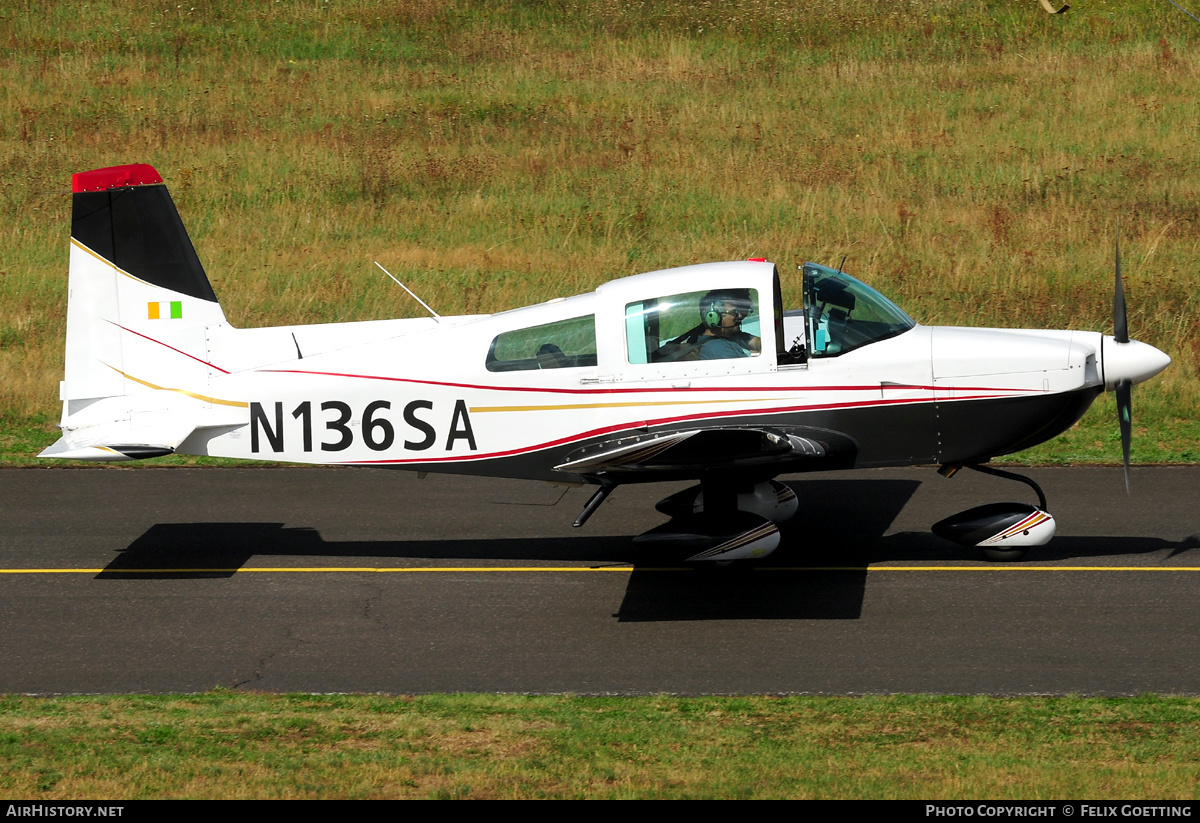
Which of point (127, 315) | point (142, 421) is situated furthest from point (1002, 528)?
point (127, 315)

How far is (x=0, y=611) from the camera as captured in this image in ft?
30.8

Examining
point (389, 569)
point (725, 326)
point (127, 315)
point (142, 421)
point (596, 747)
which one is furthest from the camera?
point (389, 569)

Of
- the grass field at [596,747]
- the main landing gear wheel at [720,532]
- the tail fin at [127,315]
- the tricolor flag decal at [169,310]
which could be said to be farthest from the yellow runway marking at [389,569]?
the grass field at [596,747]

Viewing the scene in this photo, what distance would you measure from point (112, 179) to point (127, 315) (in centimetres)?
108

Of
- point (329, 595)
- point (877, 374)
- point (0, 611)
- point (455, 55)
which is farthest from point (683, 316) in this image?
point (455, 55)

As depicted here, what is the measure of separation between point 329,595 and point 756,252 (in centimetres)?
1131

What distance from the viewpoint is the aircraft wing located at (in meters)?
8.70

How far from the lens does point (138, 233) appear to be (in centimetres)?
999

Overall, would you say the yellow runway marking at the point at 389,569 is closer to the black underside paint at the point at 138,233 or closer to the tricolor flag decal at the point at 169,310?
the tricolor flag decal at the point at 169,310

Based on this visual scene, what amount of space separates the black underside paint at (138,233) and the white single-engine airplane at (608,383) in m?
0.01

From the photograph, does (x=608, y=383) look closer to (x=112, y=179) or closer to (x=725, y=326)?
(x=725, y=326)

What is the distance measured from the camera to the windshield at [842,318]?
31.1 ft
